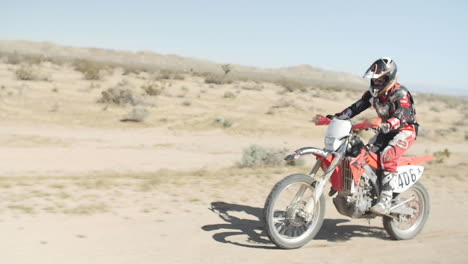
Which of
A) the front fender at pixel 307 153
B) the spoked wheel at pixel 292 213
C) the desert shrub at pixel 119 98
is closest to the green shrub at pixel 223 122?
the desert shrub at pixel 119 98

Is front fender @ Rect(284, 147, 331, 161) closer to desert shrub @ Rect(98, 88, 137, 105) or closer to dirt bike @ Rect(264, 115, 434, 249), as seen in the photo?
dirt bike @ Rect(264, 115, 434, 249)

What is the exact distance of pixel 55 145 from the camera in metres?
14.2

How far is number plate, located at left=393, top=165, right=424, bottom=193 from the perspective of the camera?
5.83m

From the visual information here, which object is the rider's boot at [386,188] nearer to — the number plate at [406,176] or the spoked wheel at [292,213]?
the number plate at [406,176]

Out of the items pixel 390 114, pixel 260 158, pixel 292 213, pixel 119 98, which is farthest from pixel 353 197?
pixel 119 98

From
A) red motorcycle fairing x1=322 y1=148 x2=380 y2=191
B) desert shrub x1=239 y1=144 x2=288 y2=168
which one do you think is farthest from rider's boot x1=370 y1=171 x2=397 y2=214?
desert shrub x1=239 y1=144 x2=288 y2=168

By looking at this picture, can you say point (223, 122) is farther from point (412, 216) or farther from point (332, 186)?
point (332, 186)

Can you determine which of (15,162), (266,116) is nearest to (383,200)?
(15,162)

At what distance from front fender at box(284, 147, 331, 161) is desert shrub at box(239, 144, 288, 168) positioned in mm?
5979

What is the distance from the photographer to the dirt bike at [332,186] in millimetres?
5152

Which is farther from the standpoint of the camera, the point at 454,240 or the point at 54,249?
the point at 454,240

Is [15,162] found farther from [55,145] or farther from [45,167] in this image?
[55,145]

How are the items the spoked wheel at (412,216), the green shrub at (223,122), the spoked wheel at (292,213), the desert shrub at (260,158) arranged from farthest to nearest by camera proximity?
1. the green shrub at (223,122)
2. the desert shrub at (260,158)
3. the spoked wheel at (412,216)
4. the spoked wheel at (292,213)

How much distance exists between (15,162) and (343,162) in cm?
793
